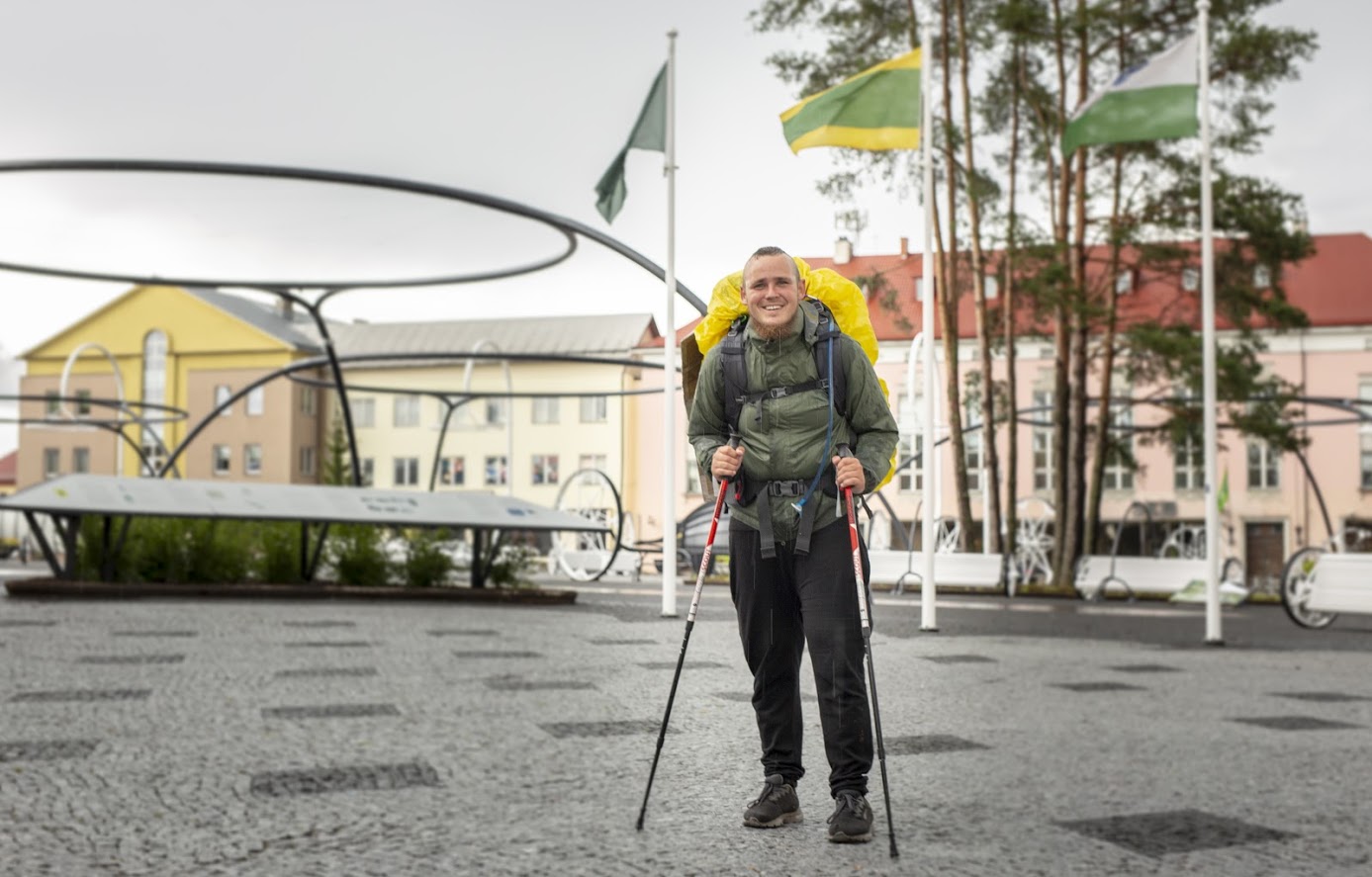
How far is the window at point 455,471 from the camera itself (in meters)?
73.9

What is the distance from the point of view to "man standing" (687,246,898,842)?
4062 mm

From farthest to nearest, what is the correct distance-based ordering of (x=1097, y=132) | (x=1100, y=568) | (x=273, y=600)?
(x=1100, y=568) < (x=273, y=600) < (x=1097, y=132)

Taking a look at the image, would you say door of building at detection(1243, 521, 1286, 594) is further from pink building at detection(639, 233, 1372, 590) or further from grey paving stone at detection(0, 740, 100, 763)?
grey paving stone at detection(0, 740, 100, 763)

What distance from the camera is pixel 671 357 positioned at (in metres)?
13.9

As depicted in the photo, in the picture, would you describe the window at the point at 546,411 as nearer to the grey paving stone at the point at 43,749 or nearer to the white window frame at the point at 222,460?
the white window frame at the point at 222,460

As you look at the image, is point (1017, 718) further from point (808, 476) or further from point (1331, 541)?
point (1331, 541)

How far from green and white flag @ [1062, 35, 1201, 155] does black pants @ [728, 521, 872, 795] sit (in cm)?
1064

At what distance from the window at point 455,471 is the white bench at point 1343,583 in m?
61.6

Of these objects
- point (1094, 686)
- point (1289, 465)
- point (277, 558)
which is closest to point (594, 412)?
point (1289, 465)

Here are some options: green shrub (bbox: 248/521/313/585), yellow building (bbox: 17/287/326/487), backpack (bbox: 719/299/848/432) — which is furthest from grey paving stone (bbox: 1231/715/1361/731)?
yellow building (bbox: 17/287/326/487)

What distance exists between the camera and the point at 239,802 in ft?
15.3

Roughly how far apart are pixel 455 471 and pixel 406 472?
9.59 feet

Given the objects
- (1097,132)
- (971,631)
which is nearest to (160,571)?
(971,631)

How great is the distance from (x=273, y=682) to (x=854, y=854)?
5006mm
